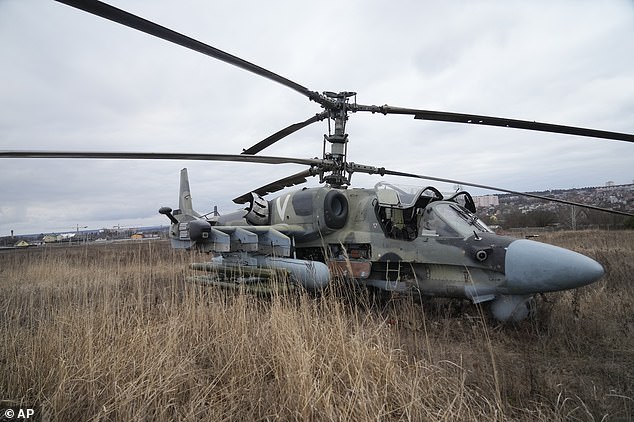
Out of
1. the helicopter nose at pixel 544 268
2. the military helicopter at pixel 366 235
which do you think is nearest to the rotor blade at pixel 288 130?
the military helicopter at pixel 366 235

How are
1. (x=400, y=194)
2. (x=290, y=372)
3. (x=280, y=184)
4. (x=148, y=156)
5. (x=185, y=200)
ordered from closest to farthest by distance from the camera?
(x=290, y=372), (x=148, y=156), (x=400, y=194), (x=280, y=184), (x=185, y=200)

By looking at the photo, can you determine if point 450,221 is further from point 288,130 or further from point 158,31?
point 158,31

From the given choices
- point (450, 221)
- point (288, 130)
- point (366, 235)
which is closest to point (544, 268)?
point (450, 221)

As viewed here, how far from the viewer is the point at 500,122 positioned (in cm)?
464

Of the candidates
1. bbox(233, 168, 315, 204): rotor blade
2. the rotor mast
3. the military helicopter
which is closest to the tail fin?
the military helicopter

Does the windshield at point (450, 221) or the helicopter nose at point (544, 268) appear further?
the windshield at point (450, 221)

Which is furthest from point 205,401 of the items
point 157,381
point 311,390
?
point 311,390

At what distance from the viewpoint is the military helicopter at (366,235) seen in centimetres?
432

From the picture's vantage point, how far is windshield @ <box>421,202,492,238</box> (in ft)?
17.7

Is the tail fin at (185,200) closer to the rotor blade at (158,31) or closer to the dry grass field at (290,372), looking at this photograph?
the dry grass field at (290,372)

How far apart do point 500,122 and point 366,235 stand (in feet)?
8.95

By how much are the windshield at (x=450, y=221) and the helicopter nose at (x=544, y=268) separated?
74 centimetres

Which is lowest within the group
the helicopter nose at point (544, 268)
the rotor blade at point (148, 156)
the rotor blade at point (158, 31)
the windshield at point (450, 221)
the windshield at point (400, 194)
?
the helicopter nose at point (544, 268)

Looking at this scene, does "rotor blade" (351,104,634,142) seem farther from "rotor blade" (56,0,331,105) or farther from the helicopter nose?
"rotor blade" (56,0,331,105)
